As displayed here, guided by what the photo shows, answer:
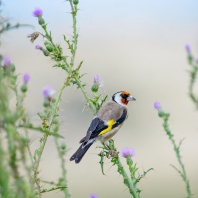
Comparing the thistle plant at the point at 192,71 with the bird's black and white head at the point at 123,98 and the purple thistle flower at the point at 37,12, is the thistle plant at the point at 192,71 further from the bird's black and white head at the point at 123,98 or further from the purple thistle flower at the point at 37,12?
the bird's black and white head at the point at 123,98

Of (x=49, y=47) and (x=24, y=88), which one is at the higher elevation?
(x=49, y=47)

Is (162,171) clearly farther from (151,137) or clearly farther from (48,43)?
(48,43)

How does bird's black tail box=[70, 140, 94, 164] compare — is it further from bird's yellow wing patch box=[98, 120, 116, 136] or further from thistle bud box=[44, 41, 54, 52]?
thistle bud box=[44, 41, 54, 52]

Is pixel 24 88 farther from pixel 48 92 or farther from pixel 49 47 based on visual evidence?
pixel 49 47

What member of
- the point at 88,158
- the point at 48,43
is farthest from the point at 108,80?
the point at 48,43

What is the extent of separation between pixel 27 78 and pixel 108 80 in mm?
20702

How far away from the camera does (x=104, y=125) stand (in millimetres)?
5215

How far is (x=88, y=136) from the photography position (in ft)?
16.6

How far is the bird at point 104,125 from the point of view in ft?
16.2

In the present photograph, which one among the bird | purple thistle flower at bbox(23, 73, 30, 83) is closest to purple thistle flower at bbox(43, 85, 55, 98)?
purple thistle flower at bbox(23, 73, 30, 83)

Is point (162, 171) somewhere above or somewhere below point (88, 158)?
below

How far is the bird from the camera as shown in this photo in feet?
16.2

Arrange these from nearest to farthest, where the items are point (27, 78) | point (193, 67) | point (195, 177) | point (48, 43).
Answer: point (193, 67) < point (27, 78) < point (48, 43) < point (195, 177)

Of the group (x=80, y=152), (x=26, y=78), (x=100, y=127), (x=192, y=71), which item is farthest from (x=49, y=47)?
(x=100, y=127)
